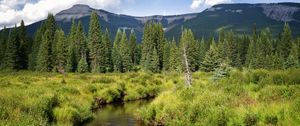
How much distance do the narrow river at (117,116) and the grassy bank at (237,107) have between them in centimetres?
124

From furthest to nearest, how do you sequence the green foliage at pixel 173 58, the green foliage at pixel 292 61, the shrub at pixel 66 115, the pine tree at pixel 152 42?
the pine tree at pixel 152 42, the green foliage at pixel 173 58, the green foliage at pixel 292 61, the shrub at pixel 66 115

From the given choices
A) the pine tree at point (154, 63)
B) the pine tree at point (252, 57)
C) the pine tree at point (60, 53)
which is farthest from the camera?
the pine tree at point (252, 57)

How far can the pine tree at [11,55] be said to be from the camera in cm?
8562

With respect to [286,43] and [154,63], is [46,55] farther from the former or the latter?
[286,43]

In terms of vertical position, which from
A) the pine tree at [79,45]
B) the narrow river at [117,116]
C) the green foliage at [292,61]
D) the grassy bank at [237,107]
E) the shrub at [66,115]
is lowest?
the green foliage at [292,61]

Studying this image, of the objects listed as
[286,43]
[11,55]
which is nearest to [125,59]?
[11,55]

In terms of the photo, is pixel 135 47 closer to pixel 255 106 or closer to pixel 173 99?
pixel 173 99

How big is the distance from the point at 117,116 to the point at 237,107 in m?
13.0

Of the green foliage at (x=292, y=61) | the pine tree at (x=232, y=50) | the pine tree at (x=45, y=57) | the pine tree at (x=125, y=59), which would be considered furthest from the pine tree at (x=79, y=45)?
the green foliage at (x=292, y=61)

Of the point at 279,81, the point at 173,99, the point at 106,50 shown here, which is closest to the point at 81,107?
the point at 173,99

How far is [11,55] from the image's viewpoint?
282 feet

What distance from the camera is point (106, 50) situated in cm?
9306

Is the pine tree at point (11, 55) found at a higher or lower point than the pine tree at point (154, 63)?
higher

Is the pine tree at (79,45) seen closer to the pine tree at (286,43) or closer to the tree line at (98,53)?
the tree line at (98,53)
